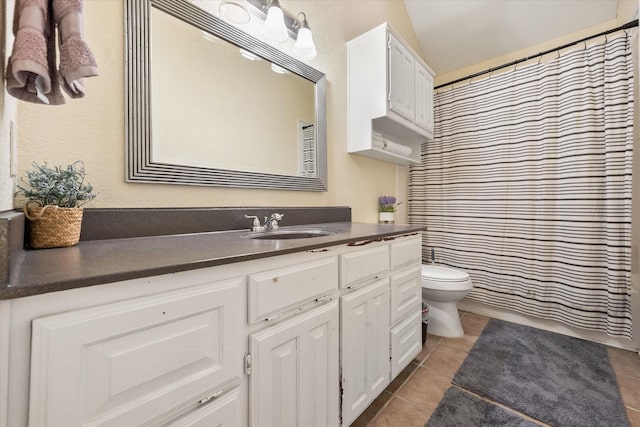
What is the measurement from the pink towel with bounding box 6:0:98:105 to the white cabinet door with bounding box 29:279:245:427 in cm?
51

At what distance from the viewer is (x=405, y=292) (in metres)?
1.46

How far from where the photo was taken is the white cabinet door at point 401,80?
5.89ft

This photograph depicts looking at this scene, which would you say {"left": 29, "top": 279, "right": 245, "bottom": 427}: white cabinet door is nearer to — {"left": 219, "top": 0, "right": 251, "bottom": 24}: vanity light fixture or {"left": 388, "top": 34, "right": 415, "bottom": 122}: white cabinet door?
{"left": 219, "top": 0, "right": 251, "bottom": 24}: vanity light fixture

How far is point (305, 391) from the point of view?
89cm

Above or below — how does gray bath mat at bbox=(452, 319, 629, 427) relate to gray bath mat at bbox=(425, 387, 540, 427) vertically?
above

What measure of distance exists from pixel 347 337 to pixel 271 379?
37cm

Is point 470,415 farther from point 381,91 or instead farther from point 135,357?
point 381,91

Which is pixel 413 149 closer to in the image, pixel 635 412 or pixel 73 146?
pixel 635 412

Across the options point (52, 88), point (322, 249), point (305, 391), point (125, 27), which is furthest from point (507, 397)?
point (125, 27)

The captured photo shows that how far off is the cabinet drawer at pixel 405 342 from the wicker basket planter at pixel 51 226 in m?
1.34

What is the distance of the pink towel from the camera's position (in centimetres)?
55

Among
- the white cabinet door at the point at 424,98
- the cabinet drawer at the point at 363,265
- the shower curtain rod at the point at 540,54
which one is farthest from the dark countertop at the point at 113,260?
the shower curtain rod at the point at 540,54

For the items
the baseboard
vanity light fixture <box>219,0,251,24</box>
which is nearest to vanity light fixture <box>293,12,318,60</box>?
vanity light fixture <box>219,0,251,24</box>

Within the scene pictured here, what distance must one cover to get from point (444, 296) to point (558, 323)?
0.95m
